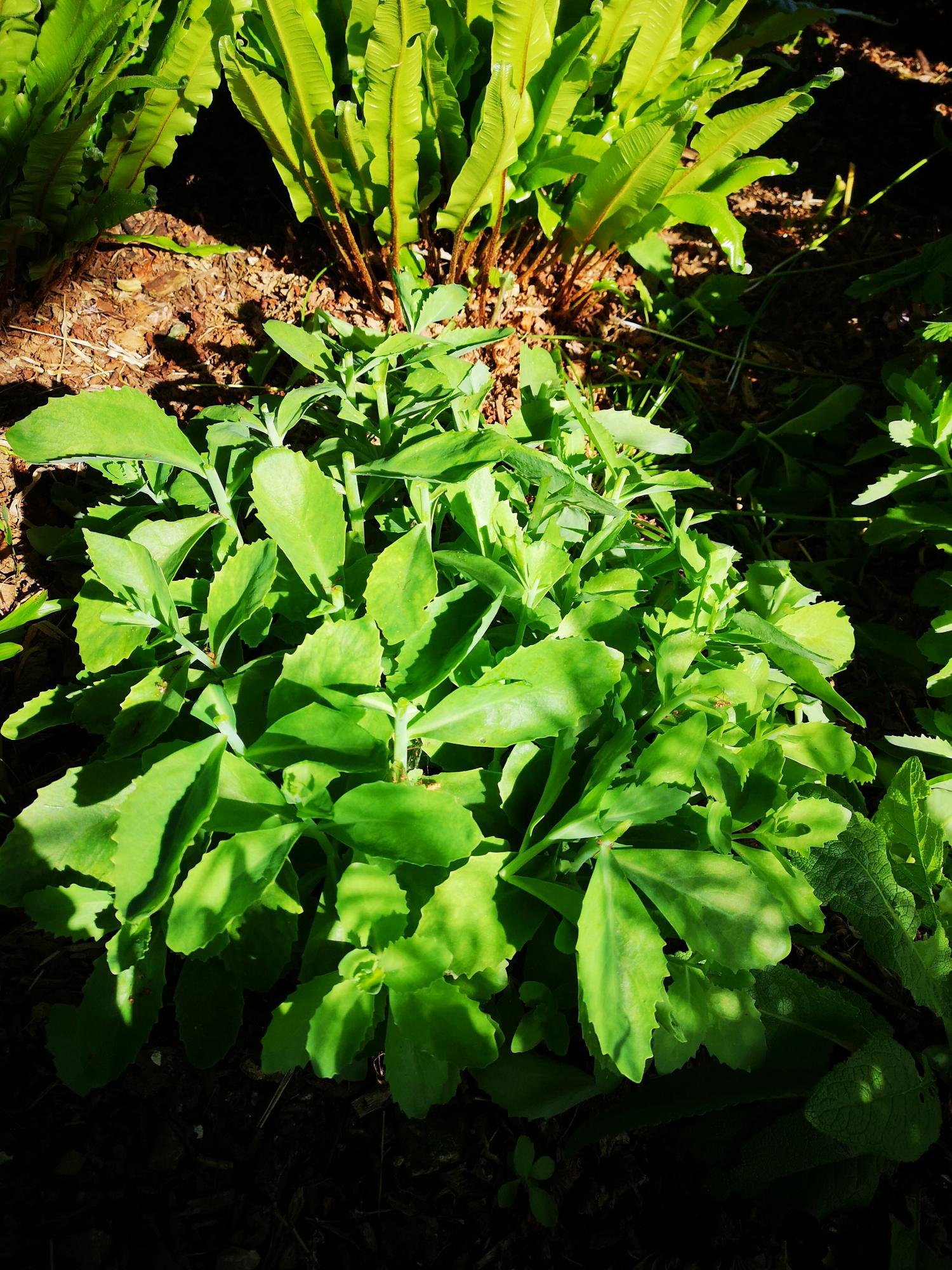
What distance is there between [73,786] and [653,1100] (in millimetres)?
907

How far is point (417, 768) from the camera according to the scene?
3.97 ft

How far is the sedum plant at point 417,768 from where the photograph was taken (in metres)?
0.95

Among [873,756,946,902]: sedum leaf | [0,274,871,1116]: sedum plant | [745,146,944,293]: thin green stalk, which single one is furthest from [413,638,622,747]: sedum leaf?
[745,146,944,293]: thin green stalk

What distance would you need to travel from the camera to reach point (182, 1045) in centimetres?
126

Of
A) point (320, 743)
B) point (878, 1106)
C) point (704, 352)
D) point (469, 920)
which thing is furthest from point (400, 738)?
point (704, 352)

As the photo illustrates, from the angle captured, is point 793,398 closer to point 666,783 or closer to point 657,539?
point 657,539

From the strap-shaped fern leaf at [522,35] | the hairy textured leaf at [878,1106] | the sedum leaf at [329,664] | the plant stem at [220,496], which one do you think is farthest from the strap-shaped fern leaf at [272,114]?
the hairy textured leaf at [878,1106]

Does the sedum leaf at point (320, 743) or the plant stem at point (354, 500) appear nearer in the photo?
the sedum leaf at point (320, 743)

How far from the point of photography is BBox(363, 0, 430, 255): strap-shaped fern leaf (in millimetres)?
1645

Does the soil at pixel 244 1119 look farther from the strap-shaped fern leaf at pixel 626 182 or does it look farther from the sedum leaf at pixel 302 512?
the sedum leaf at pixel 302 512

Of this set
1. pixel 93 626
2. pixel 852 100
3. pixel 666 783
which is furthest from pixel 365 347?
pixel 852 100

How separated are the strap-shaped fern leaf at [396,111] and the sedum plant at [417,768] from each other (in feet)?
2.38

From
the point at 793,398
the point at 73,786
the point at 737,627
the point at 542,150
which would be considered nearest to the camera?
the point at 73,786

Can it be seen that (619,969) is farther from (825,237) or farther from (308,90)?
(825,237)
